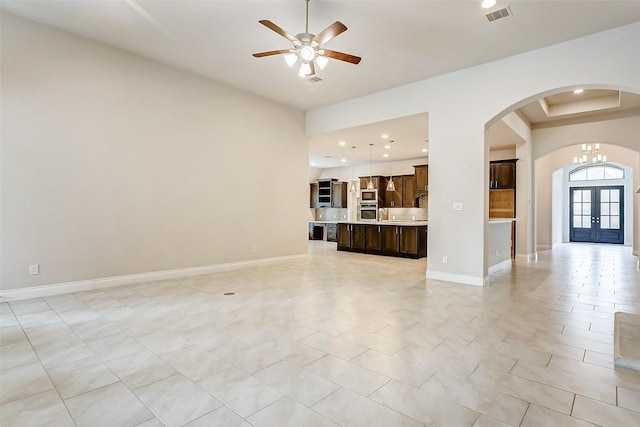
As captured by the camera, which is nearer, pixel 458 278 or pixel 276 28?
pixel 276 28

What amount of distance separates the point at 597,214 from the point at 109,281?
53.5 ft

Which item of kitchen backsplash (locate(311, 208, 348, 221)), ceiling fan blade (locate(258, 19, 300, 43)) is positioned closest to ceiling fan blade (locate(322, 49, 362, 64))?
ceiling fan blade (locate(258, 19, 300, 43))

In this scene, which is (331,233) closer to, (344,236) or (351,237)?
(344,236)

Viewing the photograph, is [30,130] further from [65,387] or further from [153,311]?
[65,387]

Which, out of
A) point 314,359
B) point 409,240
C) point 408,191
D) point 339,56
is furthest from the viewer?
point 408,191

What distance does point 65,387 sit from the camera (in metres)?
2.00

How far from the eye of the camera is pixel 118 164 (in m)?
4.69

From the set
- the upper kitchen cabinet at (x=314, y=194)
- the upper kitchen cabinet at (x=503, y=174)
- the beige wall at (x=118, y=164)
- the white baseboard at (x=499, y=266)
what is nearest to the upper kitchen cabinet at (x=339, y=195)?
the upper kitchen cabinet at (x=314, y=194)

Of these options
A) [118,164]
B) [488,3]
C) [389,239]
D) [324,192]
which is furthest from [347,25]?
[324,192]

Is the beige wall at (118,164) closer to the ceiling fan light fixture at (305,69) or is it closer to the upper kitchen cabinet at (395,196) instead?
the ceiling fan light fixture at (305,69)

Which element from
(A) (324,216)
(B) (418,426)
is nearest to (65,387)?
(B) (418,426)

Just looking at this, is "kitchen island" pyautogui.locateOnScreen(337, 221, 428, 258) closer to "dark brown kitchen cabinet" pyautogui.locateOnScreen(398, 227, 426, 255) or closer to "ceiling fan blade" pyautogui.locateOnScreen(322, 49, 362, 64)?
"dark brown kitchen cabinet" pyautogui.locateOnScreen(398, 227, 426, 255)

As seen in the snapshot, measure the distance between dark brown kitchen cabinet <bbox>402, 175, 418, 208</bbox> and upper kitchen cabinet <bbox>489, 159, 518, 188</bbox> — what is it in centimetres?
280

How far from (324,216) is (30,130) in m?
10.8
